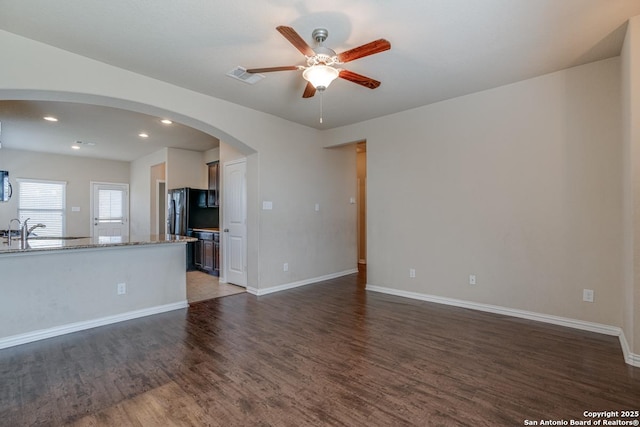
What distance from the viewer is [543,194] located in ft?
11.3

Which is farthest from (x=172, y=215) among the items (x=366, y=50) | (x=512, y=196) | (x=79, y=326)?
(x=512, y=196)

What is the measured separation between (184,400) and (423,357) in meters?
1.86

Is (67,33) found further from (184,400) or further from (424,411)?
(424,411)

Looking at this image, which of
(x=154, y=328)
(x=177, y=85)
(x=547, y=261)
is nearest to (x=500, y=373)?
(x=547, y=261)

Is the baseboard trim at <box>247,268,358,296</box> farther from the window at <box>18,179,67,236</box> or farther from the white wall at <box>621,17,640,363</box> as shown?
the window at <box>18,179,67,236</box>

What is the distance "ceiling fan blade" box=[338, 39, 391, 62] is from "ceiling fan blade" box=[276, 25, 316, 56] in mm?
252

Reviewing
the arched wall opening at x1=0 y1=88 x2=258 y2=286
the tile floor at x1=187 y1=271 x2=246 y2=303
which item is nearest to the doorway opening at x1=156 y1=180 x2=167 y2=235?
the tile floor at x1=187 y1=271 x2=246 y2=303

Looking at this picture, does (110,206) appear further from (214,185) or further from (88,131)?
(214,185)

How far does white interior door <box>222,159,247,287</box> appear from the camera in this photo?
5.15 metres

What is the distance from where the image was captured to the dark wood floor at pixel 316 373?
6.19 feet

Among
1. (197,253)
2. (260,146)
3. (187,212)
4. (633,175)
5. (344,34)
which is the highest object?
(344,34)

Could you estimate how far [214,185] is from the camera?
668cm

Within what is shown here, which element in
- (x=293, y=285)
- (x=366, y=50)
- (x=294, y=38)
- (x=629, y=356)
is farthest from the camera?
(x=293, y=285)

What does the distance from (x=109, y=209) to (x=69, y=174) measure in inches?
48.9
